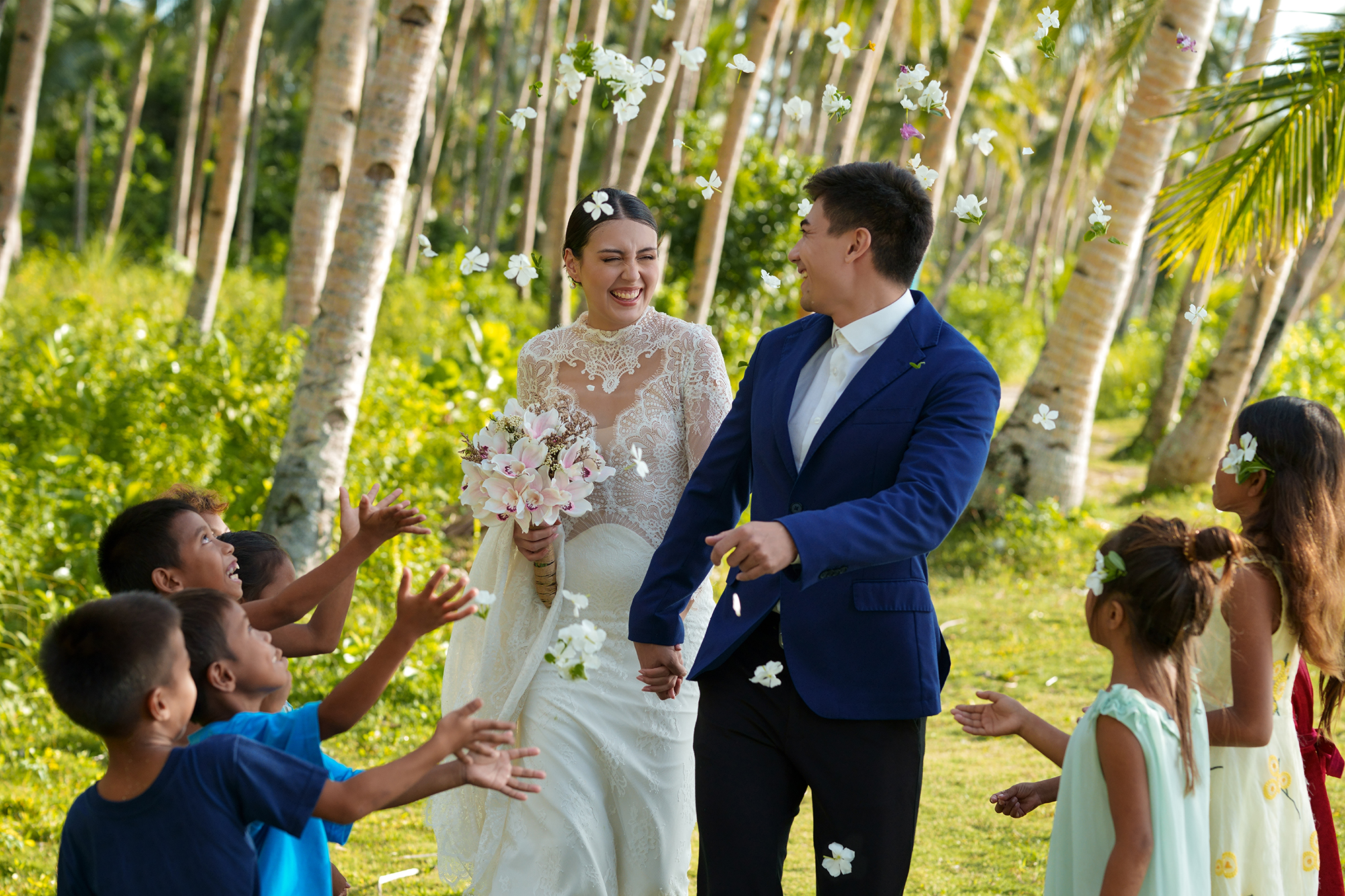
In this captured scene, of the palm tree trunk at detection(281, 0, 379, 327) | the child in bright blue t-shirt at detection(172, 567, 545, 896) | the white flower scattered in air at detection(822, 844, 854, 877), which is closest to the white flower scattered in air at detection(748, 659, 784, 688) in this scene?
the white flower scattered in air at detection(822, 844, 854, 877)

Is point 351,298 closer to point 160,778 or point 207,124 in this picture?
point 160,778

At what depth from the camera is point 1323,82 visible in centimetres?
489

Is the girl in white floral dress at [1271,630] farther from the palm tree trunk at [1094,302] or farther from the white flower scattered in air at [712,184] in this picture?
the palm tree trunk at [1094,302]

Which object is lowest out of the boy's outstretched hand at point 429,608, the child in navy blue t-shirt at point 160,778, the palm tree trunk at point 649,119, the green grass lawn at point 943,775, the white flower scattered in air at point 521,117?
the green grass lawn at point 943,775

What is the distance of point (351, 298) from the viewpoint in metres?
5.82

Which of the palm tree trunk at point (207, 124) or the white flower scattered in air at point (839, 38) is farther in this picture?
the palm tree trunk at point (207, 124)

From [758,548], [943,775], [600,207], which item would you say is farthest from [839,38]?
[943,775]

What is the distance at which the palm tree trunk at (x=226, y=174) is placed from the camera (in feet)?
33.5

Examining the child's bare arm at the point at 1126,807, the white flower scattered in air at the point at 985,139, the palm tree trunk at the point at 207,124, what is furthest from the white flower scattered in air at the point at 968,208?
the palm tree trunk at the point at 207,124

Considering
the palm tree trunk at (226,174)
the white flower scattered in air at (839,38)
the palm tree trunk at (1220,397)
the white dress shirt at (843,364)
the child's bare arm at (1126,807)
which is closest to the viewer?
the child's bare arm at (1126,807)

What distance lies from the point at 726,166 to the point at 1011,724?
7.41m

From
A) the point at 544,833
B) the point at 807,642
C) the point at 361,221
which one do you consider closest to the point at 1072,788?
the point at 807,642

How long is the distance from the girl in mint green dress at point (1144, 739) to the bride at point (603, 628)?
135 cm

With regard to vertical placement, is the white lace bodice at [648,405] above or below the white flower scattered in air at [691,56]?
below
